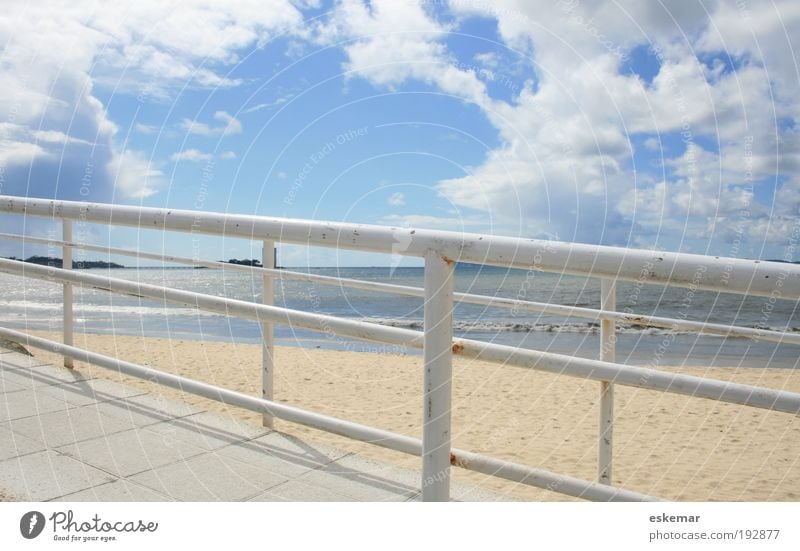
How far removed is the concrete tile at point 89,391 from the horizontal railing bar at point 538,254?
132 centimetres

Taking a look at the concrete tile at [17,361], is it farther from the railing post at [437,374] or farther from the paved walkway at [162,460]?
the railing post at [437,374]

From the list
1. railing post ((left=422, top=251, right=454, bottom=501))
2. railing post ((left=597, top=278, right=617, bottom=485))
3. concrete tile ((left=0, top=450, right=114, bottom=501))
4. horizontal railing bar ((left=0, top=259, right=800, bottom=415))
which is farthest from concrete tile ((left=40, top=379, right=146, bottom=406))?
railing post ((left=597, top=278, right=617, bottom=485))

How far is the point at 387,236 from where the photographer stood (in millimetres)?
1248

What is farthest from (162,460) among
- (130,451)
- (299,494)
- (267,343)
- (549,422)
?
(549,422)

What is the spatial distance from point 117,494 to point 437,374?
1089 millimetres

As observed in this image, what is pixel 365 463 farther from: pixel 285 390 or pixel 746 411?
pixel 746 411

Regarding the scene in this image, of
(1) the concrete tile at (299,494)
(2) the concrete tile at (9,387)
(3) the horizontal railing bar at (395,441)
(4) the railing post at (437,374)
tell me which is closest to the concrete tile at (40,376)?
(2) the concrete tile at (9,387)

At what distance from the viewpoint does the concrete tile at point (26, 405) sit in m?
2.35

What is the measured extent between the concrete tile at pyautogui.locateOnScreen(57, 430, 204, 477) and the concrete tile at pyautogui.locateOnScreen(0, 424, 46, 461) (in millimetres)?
95

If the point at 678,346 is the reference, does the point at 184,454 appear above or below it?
above

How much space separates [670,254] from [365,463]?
1.29 meters

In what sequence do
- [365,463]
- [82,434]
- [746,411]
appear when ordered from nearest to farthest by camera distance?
[365,463] < [82,434] < [746,411]

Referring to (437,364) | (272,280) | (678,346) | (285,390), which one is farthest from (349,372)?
(678,346)
